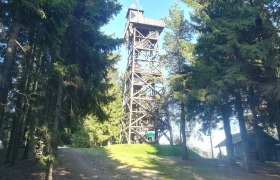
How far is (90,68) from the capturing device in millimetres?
12578

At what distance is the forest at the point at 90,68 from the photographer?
9.89 meters

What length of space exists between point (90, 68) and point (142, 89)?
18.9m

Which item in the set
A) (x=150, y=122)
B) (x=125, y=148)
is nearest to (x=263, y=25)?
(x=125, y=148)

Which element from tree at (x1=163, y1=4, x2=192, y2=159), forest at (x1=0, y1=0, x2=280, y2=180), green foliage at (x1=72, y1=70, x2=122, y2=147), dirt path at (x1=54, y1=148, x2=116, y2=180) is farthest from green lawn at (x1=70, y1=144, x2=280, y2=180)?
green foliage at (x1=72, y1=70, x2=122, y2=147)

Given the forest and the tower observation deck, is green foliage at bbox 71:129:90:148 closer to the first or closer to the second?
the tower observation deck

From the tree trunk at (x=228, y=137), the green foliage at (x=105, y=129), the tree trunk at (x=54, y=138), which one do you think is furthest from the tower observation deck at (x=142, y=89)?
the tree trunk at (x=54, y=138)

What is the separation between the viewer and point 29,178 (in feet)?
37.1

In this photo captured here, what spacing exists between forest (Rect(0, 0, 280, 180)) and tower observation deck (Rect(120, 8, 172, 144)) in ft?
32.1

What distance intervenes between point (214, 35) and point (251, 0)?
2.96 metres

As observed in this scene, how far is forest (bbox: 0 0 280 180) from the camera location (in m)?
9.89

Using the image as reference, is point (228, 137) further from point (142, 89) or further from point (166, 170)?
point (142, 89)

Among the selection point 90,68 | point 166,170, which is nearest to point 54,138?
point 90,68

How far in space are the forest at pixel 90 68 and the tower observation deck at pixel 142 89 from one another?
32.1 ft

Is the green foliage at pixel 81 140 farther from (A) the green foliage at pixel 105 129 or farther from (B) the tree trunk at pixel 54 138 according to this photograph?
(B) the tree trunk at pixel 54 138
